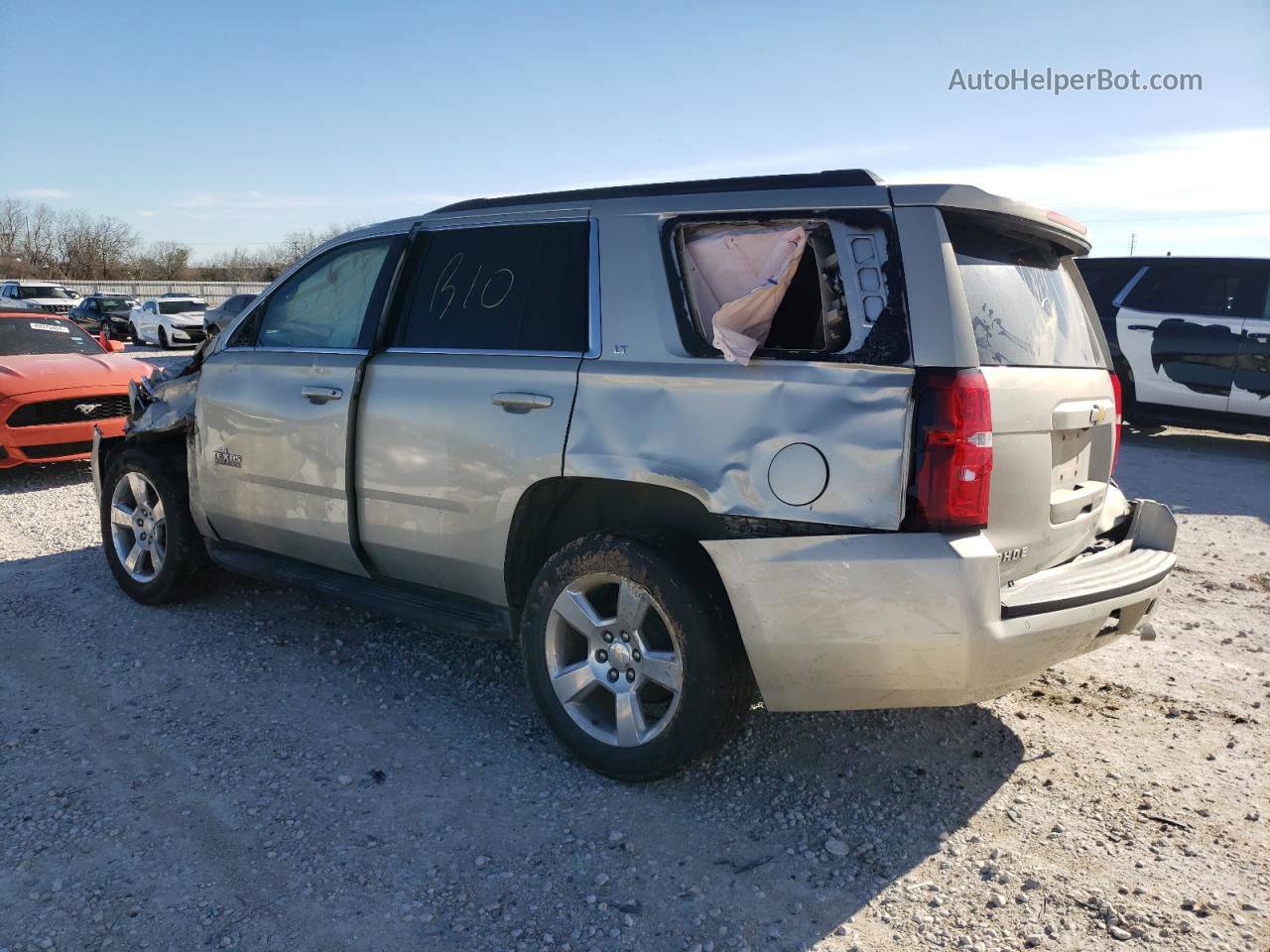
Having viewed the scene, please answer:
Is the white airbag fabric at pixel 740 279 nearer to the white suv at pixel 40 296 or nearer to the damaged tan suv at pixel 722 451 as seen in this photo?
the damaged tan suv at pixel 722 451

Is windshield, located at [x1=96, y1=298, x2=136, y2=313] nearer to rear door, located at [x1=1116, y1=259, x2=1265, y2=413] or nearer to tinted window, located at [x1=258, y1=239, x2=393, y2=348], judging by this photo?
rear door, located at [x1=1116, y1=259, x2=1265, y2=413]

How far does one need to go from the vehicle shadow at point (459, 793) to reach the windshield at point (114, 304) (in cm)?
2796

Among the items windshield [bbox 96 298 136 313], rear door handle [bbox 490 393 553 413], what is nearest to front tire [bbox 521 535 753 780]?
rear door handle [bbox 490 393 553 413]

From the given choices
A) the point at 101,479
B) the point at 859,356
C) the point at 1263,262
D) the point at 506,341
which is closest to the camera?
→ the point at 859,356

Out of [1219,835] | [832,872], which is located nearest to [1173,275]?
[1219,835]

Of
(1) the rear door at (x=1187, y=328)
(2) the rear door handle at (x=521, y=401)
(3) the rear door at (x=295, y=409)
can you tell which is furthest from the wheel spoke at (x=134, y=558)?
(1) the rear door at (x=1187, y=328)

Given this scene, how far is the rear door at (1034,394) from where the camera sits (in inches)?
118

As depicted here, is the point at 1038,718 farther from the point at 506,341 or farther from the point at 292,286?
the point at 292,286

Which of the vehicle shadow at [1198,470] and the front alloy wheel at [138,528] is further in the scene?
the vehicle shadow at [1198,470]

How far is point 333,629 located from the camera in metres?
4.96

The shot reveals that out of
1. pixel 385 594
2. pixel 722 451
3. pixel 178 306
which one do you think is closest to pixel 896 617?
pixel 722 451

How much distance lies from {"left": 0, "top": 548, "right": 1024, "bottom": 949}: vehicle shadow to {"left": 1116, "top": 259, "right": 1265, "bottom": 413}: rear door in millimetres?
7472

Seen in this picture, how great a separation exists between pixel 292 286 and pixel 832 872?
3537mm

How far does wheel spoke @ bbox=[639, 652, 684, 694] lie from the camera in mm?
3229
